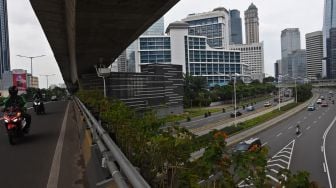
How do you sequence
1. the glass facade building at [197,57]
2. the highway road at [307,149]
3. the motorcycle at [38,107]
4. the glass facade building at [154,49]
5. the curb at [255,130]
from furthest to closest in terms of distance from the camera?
the glass facade building at [197,57]
the glass facade building at [154,49]
the curb at [255,130]
the motorcycle at [38,107]
the highway road at [307,149]

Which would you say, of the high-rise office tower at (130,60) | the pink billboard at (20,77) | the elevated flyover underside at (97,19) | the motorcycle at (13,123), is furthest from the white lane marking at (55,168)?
the high-rise office tower at (130,60)

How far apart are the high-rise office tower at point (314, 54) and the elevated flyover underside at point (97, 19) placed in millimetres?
159774

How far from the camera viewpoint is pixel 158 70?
5838 centimetres

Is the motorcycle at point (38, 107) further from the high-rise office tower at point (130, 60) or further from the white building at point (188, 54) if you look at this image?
the white building at point (188, 54)

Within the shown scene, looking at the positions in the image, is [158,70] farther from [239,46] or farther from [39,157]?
[239,46]

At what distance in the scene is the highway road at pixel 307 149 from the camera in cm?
2291

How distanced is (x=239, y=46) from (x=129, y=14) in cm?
17893

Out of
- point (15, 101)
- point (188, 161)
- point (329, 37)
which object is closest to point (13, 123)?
point (15, 101)

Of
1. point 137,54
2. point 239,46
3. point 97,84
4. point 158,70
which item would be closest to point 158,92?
point 158,70

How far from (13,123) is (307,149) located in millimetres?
27095

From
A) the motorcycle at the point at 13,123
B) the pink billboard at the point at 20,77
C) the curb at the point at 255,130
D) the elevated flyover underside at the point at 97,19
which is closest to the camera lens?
the motorcycle at the point at 13,123

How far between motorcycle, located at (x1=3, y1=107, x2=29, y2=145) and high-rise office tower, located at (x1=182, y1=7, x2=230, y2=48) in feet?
517

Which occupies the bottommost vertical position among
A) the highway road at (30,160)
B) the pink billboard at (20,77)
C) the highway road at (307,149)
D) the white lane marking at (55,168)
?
the highway road at (307,149)

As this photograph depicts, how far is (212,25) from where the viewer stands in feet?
553
